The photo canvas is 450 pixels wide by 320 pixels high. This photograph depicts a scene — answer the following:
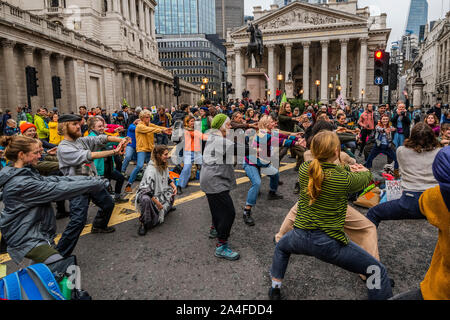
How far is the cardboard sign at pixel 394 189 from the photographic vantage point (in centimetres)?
502

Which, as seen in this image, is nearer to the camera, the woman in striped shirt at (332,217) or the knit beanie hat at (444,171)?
the knit beanie hat at (444,171)

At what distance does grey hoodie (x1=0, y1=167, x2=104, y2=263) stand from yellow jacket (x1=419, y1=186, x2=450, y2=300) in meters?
2.97

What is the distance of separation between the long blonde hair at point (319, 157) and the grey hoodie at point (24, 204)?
2286mm

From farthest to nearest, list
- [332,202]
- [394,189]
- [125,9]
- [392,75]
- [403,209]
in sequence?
[125,9] < [392,75] < [394,189] < [403,209] < [332,202]

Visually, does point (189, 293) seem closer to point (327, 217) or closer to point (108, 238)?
point (327, 217)

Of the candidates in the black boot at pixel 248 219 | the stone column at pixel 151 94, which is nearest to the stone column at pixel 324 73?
the stone column at pixel 151 94

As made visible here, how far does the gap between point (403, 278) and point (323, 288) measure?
988 millimetres

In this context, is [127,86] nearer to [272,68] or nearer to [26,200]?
[272,68]

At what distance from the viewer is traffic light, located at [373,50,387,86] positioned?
10625mm

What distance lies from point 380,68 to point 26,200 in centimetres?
1183

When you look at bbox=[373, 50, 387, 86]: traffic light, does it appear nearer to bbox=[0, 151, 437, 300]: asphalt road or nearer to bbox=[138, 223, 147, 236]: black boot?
bbox=[0, 151, 437, 300]: asphalt road

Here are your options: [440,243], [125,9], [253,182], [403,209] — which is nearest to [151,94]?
[125,9]

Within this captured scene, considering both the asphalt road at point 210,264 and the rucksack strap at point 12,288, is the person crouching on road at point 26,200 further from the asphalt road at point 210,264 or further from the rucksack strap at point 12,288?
the asphalt road at point 210,264

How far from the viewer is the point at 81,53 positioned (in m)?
31.4
